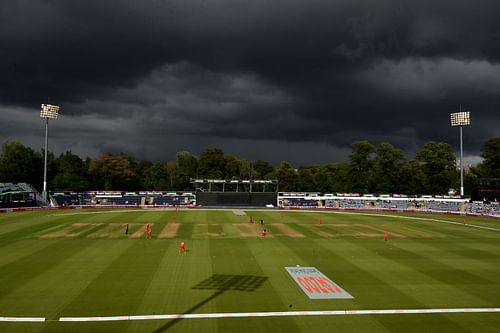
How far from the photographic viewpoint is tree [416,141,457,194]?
396 ft

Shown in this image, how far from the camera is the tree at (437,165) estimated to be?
121 m

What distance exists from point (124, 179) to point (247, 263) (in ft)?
422

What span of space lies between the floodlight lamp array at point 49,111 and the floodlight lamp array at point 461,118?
293ft

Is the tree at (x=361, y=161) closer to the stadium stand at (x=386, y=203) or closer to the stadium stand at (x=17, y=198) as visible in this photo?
the stadium stand at (x=386, y=203)

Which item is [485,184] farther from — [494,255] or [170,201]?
[170,201]

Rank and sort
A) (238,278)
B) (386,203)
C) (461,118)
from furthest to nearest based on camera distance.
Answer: (386,203), (461,118), (238,278)

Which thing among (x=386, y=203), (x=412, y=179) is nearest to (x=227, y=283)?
(x=386, y=203)

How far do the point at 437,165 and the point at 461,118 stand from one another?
36016mm

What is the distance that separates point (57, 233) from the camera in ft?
132

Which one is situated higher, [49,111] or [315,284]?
[49,111]

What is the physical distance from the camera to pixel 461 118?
88.9 metres

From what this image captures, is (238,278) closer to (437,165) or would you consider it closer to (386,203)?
(386,203)

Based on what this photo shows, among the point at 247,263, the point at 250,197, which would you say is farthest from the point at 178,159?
the point at 247,263

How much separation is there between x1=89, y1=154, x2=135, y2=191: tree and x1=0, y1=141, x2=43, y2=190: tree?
20385 mm
